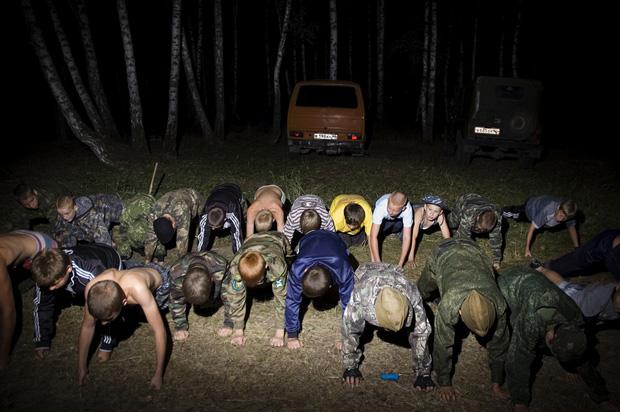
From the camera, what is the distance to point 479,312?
2.98m

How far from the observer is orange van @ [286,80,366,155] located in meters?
9.49

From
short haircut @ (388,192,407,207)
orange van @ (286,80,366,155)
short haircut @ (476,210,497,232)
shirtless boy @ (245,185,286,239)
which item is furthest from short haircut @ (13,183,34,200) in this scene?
orange van @ (286,80,366,155)

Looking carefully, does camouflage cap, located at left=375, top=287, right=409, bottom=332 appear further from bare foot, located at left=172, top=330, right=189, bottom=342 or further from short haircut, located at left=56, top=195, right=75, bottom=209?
short haircut, located at left=56, top=195, right=75, bottom=209

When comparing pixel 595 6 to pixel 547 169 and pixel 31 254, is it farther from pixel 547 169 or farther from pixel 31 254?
pixel 31 254

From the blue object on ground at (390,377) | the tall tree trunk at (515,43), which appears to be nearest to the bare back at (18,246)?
the blue object on ground at (390,377)

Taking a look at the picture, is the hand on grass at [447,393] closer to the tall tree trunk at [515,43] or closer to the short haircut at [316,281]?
the short haircut at [316,281]

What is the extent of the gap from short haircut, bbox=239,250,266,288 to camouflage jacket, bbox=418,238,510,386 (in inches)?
62.9

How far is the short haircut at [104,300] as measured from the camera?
3057 millimetres

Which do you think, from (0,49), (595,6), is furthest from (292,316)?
(595,6)

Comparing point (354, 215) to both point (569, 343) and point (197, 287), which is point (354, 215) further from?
point (569, 343)

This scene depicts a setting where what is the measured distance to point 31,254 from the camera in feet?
13.1

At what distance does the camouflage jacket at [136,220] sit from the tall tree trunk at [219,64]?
801cm

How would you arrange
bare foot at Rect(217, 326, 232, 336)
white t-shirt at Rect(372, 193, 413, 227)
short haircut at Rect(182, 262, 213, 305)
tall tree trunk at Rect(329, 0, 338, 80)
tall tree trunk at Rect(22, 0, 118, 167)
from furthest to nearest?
tall tree trunk at Rect(329, 0, 338, 80)
tall tree trunk at Rect(22, 0, 118, 167)
white t-shirt at Rect(372, 193, 413, 227)
bare foot at Rect(217, 326, 232, 336)
short haircut at Rect(182, 262, 213, 305)

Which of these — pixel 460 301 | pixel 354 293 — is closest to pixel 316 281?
pixel 354 293
